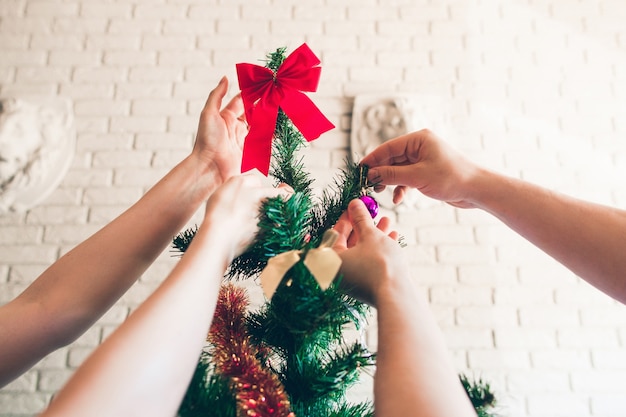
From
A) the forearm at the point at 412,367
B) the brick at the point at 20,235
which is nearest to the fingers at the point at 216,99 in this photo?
the forearm at the point at 412,367

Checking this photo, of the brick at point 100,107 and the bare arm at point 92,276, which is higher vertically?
the brick at point 100,107

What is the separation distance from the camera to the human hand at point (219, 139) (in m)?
0.73

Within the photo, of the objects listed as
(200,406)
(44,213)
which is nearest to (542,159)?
(200,406)

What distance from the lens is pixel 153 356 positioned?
1.30ft

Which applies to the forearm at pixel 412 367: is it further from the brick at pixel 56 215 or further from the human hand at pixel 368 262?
the brick at pixel 56 215

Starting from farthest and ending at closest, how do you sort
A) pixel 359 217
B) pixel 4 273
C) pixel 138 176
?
1. pixel 138 176
2. pixel 4 273
3. pixel 359 217

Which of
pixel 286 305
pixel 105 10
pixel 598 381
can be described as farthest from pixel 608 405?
pixel 105 10

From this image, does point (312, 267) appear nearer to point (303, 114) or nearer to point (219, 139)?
point (303, 114)

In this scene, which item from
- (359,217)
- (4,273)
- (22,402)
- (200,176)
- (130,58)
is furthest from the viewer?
(130,58)

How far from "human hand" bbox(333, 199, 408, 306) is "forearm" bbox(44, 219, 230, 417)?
18 centimetres

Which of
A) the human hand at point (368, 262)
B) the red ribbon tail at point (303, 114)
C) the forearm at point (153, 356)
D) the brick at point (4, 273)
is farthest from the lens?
the brick at point (4, 273)

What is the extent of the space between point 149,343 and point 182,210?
1.03 feet

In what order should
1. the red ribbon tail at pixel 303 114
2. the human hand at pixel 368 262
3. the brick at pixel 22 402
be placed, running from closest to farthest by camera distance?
the human hand at pixel 368 262, the red ribbon tail at pixel 303 114, the brick at pixel 22 402

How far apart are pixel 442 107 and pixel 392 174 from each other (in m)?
1.18
